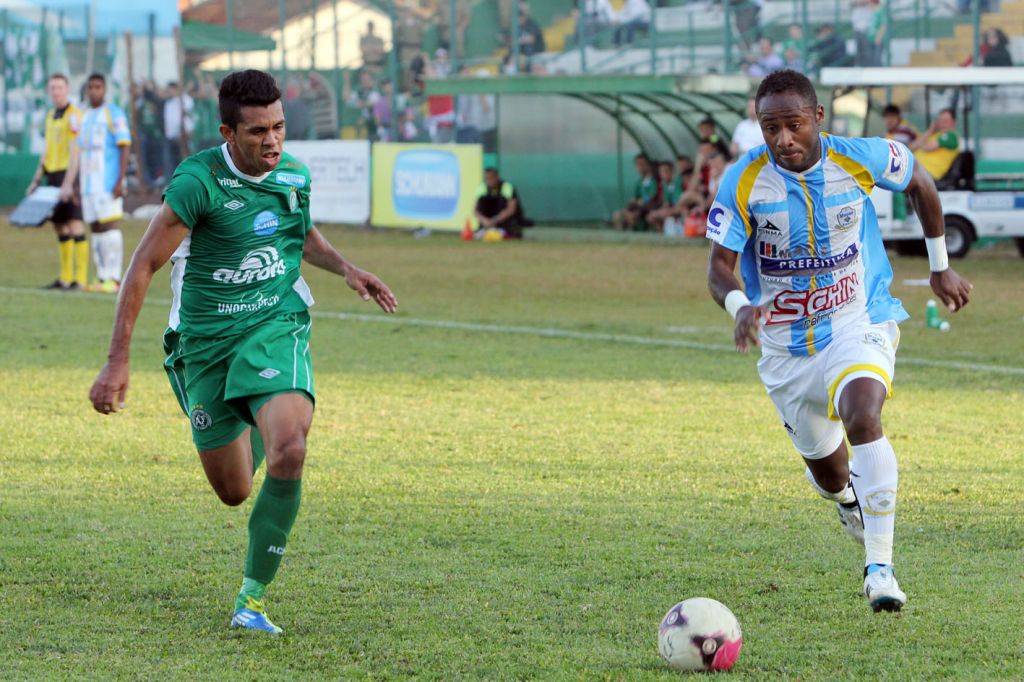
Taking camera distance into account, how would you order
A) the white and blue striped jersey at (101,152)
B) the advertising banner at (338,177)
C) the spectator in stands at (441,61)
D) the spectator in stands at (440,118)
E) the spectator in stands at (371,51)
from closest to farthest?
the white and blue striped jersey at (101,152)
the advertising banner at (338,177)
the spectator in stands at (440,118)
the spectator in stands at (441,61)
the spectator in stands at (371,51)

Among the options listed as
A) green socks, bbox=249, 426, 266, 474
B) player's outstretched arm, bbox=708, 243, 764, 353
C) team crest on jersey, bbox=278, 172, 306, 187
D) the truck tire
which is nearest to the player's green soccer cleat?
green socks, bbox=249, 426, 266, 474

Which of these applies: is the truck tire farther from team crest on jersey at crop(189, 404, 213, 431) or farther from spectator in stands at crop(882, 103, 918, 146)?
team crest on jersey at crop(189, 404, 213, 431)

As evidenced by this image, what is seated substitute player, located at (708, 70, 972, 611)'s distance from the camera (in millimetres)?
5716

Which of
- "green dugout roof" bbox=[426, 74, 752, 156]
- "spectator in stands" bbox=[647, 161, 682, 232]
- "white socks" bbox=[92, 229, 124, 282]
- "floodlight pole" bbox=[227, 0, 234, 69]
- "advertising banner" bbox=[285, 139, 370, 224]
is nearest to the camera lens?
"white socks" bbox=[92, 229, 124, 282]

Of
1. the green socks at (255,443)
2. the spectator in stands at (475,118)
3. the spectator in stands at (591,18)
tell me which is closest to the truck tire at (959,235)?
the spectator in stands at (591,18)

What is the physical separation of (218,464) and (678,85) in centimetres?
1965

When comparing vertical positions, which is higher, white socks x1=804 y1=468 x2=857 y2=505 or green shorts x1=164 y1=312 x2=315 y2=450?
green shorts x1=164 y1=312 x2=315 y2=450

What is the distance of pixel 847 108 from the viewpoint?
2894 centimetres

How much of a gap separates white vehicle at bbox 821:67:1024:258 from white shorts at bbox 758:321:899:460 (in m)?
14.9

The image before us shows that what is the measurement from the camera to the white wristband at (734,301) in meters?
5.57

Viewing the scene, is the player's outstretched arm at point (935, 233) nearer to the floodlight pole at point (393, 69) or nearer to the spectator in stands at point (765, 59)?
the spectator in stands at point (765, 59)

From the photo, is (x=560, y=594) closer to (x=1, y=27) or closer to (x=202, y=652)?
(x=202, y=652)

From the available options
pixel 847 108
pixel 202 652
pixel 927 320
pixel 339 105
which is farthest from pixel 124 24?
pixel 202 652

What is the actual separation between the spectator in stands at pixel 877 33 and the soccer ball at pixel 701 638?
2264 centimetres
